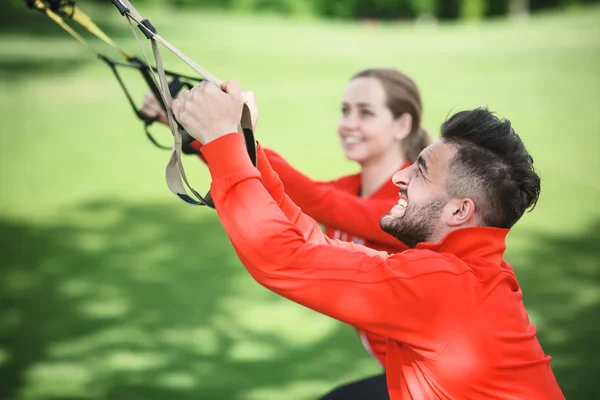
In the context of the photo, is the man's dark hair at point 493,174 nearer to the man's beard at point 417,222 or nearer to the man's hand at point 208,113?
the man's beard at point 417,222

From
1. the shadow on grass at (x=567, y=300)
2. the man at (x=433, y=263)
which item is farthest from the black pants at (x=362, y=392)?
the shadow on grass at (x=567, y=300)

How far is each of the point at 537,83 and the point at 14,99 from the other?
14.2 m

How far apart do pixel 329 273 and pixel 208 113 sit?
558 mm

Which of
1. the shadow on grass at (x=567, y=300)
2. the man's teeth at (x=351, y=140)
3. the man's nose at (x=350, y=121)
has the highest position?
the man's nose at (x=350, y=121)

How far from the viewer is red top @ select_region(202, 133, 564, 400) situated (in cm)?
195

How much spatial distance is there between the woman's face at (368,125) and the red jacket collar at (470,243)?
70.5 inches

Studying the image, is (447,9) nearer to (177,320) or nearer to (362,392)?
(177,320)

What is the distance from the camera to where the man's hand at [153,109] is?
3643mm

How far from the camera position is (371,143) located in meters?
3.92

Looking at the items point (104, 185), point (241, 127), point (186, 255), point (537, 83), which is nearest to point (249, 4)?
point (537, 83)

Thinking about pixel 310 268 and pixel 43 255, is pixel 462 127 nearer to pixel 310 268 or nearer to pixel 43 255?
pixel 310 268

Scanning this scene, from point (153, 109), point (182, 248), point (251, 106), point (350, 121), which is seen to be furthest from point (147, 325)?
point (251, 106)

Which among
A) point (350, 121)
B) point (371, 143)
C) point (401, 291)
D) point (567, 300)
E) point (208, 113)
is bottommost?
point (567, 300)

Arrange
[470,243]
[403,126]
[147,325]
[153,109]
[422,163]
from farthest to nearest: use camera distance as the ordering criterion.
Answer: [147,325]
[403,126]
[153,109]
[422,163]
[470,243]
